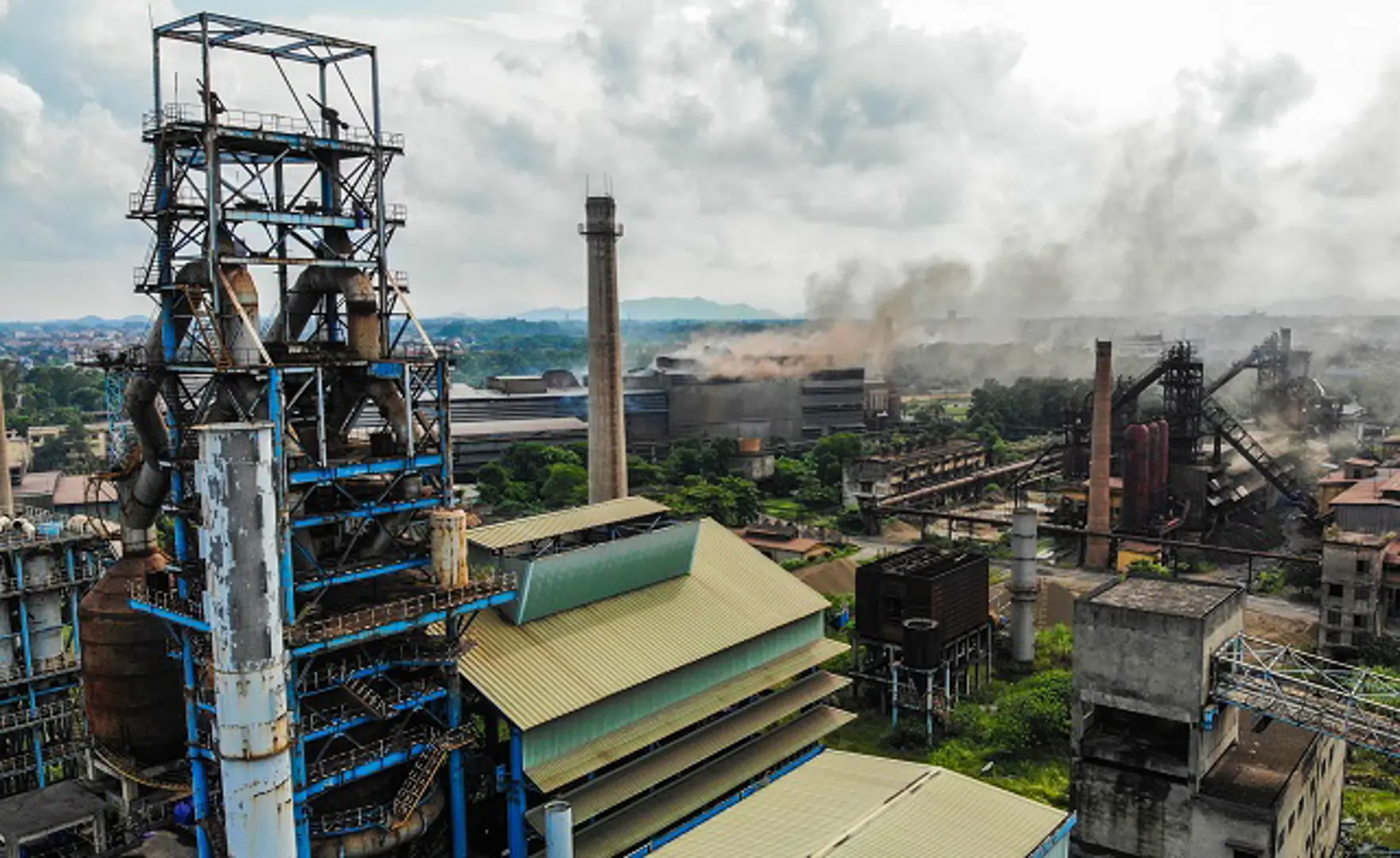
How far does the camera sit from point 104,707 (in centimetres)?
2922

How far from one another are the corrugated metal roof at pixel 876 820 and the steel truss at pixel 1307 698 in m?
6.14

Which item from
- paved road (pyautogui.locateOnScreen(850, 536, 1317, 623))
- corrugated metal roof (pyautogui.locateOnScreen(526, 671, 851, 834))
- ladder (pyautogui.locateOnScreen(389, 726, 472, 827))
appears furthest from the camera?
paved road (pyautogui.locateOnScreen(850, 536, 1317, 623))

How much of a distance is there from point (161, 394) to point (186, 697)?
7.72m

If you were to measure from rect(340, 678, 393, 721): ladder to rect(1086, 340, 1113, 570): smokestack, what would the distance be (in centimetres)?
4990

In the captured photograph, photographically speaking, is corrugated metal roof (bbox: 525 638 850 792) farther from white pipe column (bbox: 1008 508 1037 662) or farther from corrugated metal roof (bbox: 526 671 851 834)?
white pipe column (bbox: 1008 508 1037 662)

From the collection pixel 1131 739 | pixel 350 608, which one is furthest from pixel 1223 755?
pixel 350 608

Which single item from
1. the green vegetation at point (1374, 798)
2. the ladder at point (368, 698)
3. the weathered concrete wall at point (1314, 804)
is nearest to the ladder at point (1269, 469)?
the green vegetation at point (1374, 798)

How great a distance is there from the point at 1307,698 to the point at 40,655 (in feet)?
127

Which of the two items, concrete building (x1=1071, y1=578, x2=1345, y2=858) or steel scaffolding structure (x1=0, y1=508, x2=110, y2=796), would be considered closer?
concrete building (x1=1071, y1=578, x2=1345, y2=858)

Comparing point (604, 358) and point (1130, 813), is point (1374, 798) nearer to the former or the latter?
point (1130, 813)

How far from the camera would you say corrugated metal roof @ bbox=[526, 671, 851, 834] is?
88.4 ft

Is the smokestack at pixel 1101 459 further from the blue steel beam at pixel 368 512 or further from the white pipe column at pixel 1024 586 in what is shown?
the blue steel beam at pixel 368 512

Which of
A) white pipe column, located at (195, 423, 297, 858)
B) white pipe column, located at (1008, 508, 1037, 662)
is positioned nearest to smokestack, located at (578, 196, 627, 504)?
white pipe column, located at (1008, 508, 1037, 662)

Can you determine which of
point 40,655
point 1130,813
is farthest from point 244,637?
point 1130,813
